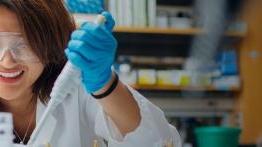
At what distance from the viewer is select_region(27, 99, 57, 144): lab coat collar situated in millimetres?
872


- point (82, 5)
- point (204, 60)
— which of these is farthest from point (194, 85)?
point (82, 5)

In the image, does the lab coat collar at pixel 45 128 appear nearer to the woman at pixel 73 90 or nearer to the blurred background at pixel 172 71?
the woman at pixel 73 90

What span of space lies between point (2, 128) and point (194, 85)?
382 mm

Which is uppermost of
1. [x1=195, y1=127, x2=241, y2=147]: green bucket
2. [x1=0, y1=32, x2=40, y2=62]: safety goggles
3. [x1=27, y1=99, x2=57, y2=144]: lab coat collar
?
[x1=0, y1=32, x2=40, y2=62]: safety goggles

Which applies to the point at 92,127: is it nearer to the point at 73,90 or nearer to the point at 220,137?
the point at 73,90

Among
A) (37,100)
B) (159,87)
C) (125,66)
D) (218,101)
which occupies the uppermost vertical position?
(37,100)

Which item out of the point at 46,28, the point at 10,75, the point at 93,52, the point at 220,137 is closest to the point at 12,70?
the point at 10,75

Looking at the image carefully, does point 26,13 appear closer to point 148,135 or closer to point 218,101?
point 148,135

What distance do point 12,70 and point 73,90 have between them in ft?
0.55

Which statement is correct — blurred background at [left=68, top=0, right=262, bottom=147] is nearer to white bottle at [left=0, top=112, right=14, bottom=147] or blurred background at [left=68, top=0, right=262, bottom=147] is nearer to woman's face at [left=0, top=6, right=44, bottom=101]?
woman's face at [left=0, top=6, right=44, bottom=101]

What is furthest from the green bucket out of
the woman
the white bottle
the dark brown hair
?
the white bottle

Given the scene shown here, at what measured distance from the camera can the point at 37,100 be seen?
98cm

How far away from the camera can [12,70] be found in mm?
785

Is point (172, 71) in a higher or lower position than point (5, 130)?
lower
